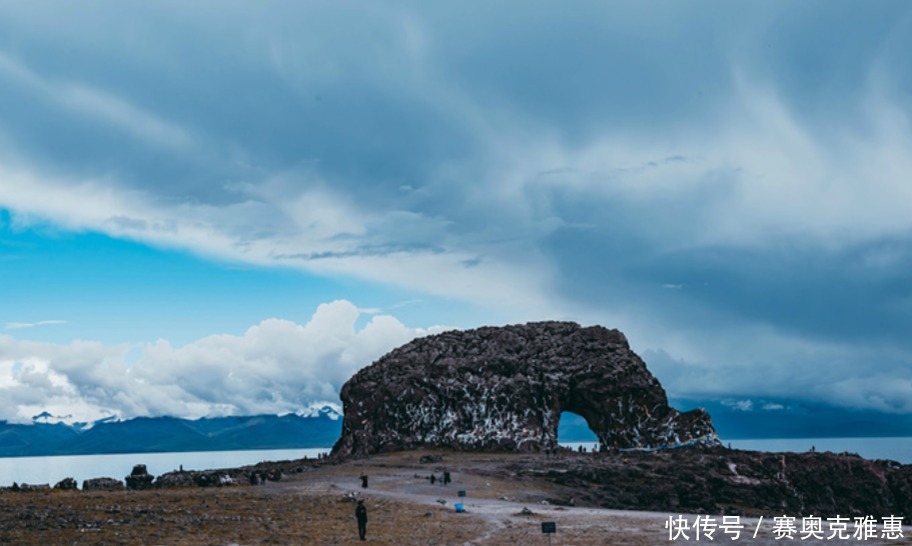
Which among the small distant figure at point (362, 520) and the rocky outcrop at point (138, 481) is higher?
the small distant figure at point (362, 520)

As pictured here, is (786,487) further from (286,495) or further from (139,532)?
(139,532)

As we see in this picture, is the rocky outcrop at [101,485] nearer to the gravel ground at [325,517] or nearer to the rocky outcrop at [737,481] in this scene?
the gravel ground at [325,517]

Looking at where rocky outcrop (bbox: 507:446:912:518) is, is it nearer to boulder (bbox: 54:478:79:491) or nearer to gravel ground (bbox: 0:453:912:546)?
gravel ground (bbox: 0:453:912:546)

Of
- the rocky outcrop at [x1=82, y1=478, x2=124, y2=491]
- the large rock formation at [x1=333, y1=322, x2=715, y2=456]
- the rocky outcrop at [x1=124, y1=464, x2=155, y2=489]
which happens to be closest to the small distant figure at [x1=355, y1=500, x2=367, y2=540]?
the rocky outcrop at [x1=82, y1=478, x2=124, y2=491]

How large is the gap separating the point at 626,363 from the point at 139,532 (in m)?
84.7

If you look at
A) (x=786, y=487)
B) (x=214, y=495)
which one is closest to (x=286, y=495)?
(x=214, y=495)

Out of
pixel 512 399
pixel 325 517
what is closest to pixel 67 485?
pixel 325 517

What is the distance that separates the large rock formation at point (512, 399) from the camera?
376 ft

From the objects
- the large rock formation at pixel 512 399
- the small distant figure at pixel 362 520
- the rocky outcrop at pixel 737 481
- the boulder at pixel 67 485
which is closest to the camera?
the small distant figure at pixel 362 520

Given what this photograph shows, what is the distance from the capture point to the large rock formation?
114 m

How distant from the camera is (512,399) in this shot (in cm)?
11800

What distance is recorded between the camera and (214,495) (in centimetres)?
6894

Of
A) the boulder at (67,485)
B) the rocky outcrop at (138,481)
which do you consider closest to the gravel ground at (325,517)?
the boulder at (67,485)

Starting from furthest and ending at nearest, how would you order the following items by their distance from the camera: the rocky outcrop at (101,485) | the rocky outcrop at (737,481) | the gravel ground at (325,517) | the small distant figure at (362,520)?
the rocky outcrop at (737,481) → the rocky outcrop at (101,485) → the gravel ground at (325,517) → the small distant figure at (362,520)
